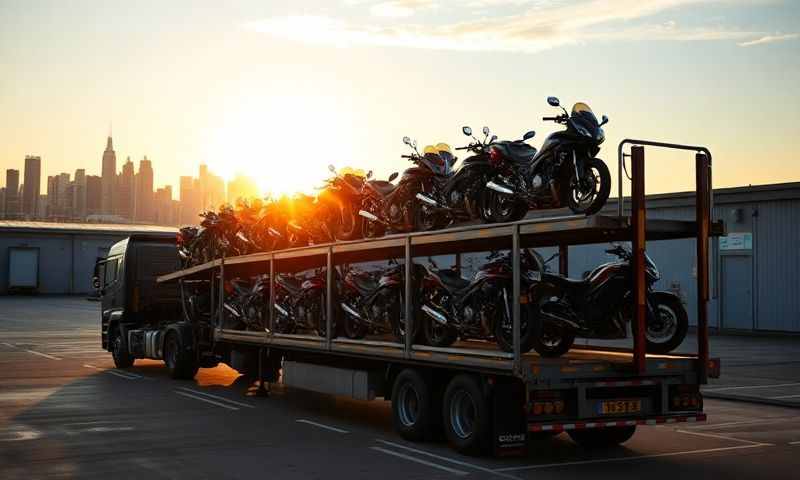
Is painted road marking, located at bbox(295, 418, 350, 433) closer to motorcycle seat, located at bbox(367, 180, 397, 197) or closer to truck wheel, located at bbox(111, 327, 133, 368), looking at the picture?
motorcycle seat, located at bbox(367, 180, 397, 197)

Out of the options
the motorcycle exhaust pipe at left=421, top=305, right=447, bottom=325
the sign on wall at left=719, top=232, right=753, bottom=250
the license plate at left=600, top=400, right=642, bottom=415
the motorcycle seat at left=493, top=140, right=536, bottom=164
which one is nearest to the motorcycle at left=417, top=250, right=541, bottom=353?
the motorcycle exhaust pipe at left=421, top=305, right=447, bottom=325

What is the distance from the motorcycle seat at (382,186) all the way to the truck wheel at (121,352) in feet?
30.7

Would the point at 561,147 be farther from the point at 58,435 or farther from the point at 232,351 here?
the point at 232,351

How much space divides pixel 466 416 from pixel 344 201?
4.96m

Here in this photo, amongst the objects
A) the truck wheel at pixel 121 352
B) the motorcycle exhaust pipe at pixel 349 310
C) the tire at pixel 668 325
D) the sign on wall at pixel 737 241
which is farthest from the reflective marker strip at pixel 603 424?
the sign on wall at pixel 737 241

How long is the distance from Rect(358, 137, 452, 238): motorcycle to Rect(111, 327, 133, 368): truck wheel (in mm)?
9676

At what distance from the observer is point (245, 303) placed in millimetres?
17234

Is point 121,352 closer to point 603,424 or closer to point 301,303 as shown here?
point 301,303

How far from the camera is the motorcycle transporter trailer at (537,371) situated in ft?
32.1

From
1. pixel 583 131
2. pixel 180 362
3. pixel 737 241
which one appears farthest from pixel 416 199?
pixel 737 241

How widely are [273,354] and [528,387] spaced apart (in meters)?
7.74

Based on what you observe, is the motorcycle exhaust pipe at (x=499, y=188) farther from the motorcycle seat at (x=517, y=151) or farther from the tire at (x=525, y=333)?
the tire at (x=525, y=333)

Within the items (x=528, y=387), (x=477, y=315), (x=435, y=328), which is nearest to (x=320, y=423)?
(x=435, y=328)

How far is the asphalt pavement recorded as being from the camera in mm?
9898
